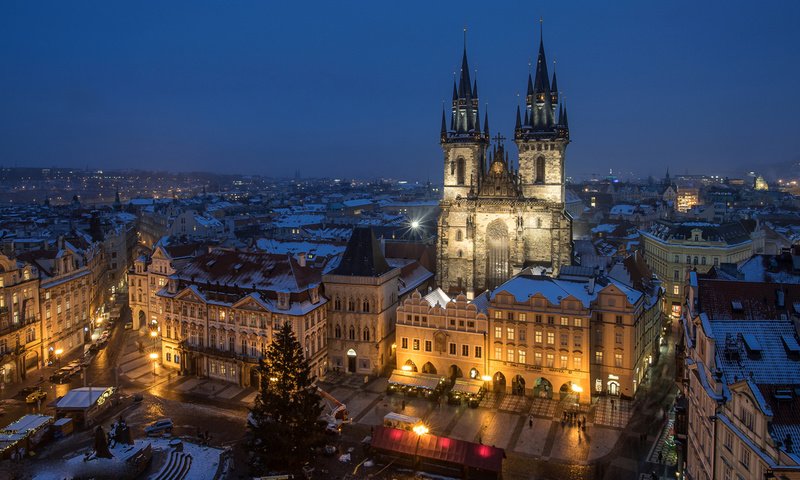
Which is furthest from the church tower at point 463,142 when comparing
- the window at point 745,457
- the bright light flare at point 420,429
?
the window at point 745,457

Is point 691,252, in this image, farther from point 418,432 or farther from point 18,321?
point 18,321

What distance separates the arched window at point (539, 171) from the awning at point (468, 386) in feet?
130

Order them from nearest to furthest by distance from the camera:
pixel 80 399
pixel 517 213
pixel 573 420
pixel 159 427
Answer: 1. pixel 159 427
2. pixel 80 399
3. pixel 573 420
4. pixel 517 213

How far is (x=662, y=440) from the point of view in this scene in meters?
54.2

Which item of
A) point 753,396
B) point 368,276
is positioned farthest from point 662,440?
point 368,276

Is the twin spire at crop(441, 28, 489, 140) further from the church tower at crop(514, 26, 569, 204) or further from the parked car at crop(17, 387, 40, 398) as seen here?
the parked car at crop(17, 387, 40, 398)

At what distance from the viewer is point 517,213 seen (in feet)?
294

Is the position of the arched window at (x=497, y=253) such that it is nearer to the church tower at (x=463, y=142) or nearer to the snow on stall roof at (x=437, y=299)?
the church tower at (x=463, y=142)

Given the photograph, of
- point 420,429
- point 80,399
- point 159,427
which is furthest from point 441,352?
point 80,399

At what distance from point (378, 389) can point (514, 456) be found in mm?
20751

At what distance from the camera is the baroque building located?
3516 inches

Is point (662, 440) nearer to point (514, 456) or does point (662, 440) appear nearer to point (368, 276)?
point (514, 456)

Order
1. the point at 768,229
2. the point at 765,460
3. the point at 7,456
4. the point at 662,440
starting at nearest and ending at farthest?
the point at 765,460, the point at 7,456, the point at 662,440, the point at 768,229

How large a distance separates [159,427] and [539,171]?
65.3 metres
